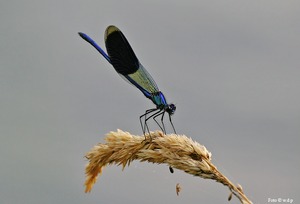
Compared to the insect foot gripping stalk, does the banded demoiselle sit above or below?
above

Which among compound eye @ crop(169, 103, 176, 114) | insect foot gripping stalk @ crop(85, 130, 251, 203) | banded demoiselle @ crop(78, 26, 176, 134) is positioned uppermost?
banded demoiselle @ crop(78, 26, 176, 134)

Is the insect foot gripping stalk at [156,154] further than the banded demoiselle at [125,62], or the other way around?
the banded demoiselle at [125,62]

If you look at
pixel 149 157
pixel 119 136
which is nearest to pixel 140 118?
pixel 119 136

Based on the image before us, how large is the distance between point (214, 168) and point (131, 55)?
1.78 meters

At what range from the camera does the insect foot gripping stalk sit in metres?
2.75

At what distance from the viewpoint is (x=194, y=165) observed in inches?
109

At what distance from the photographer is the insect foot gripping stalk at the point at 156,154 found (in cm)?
275

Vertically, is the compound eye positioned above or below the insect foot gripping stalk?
above

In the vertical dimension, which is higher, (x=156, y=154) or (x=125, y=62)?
(x=125, y=62)

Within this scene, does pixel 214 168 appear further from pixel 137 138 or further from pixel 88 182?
pixel 88 182

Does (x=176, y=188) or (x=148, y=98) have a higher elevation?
(x=148, y=98)

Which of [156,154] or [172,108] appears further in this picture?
[172,108]

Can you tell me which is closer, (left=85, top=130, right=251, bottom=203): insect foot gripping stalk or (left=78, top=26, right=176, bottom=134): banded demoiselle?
(left=85, top=130, right=251, bottom=203): insect foot gripping stalk

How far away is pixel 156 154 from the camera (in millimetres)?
2910
